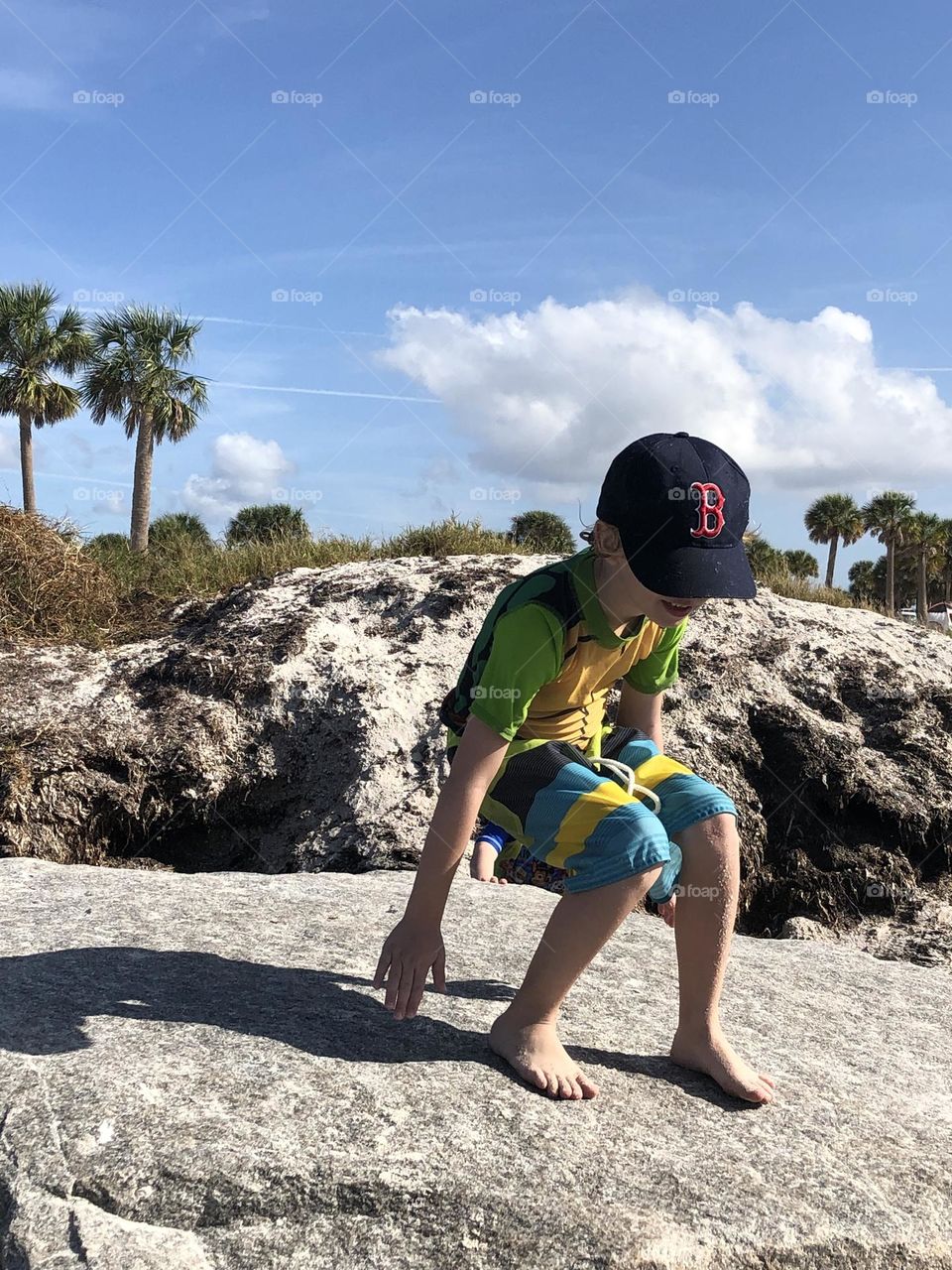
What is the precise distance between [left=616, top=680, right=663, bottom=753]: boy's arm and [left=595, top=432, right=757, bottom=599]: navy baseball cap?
2.14 ft

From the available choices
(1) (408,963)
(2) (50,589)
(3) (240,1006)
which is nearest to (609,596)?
(1) (408,963)

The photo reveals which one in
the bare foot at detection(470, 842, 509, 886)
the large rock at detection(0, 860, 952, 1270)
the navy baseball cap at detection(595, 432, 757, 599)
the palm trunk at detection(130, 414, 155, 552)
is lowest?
the large rock at detection(0, 860, 952, 1270)

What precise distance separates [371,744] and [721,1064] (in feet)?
9.50

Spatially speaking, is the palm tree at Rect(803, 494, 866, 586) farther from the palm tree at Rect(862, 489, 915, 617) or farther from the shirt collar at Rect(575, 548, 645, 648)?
the shirt collar at Rect(575, 548, 645, 648)

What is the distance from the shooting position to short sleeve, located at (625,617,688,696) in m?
2.92

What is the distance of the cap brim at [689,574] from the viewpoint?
7.76 feet

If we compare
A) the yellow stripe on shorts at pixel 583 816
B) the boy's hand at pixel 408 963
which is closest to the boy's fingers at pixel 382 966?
the boy's hand at pixel 408 963

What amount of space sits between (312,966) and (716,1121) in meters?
1.23

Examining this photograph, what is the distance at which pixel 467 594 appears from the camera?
5.97 meters

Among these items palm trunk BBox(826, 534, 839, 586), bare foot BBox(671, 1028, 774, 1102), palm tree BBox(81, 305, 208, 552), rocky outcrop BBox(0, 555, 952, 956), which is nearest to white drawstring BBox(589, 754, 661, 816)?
bare foot BBox(671, 1028, 774, 1102)

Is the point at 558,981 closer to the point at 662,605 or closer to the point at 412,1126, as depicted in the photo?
the point at 412,1126

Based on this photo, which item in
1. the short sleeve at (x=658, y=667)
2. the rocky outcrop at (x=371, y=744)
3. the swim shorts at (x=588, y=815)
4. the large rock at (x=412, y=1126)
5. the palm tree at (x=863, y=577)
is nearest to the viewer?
the large rock at (x=412, y=1126)

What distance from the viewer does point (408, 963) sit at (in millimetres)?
2355

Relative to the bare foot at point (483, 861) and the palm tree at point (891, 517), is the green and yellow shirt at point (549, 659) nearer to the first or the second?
the bare foot at point (483, 861)
